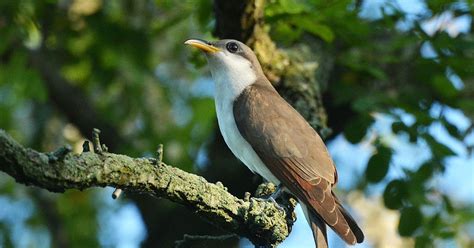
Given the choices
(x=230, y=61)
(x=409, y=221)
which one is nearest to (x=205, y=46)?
(x=230, y=61)

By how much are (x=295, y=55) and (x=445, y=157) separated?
4.73 feet

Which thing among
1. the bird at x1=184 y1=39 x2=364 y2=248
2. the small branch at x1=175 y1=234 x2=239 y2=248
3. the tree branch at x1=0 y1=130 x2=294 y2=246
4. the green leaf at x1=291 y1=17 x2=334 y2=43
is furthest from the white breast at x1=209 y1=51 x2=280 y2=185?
the tree branch at x1=0 y1=130 x2=294 y2=246

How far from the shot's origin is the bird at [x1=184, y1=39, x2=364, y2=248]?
528 centimetres

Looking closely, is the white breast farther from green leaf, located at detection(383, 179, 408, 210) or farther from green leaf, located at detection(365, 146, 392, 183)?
green leaf, located at detection(383, 179, 408, 210)

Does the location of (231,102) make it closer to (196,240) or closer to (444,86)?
(196,240)

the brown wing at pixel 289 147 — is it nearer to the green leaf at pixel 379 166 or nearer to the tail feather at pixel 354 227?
the tail feather at pixel 354 227

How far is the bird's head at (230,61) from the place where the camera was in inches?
251

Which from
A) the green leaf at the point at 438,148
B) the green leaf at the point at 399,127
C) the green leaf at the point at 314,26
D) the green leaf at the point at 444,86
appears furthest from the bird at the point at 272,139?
the green leaf at the point at 444,86

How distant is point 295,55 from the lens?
6918 millimetres

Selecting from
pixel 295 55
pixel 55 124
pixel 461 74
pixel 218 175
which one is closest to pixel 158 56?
pixel 55 124

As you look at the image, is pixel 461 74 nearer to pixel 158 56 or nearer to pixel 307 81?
pixel 307 81

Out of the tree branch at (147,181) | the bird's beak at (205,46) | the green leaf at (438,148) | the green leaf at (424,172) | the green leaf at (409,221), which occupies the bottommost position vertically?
the green leaf at (409,221)

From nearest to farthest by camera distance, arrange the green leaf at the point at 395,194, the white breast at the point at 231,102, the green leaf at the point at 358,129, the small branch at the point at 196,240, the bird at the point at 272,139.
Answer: the small branch at the point at 196,240 < the bird at the point at 272,139 < the white breast at the point at 231,102 < the green leaf at the point at 395,194 < the green leaf at the point at 358,129

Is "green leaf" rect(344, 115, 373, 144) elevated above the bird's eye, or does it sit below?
below
